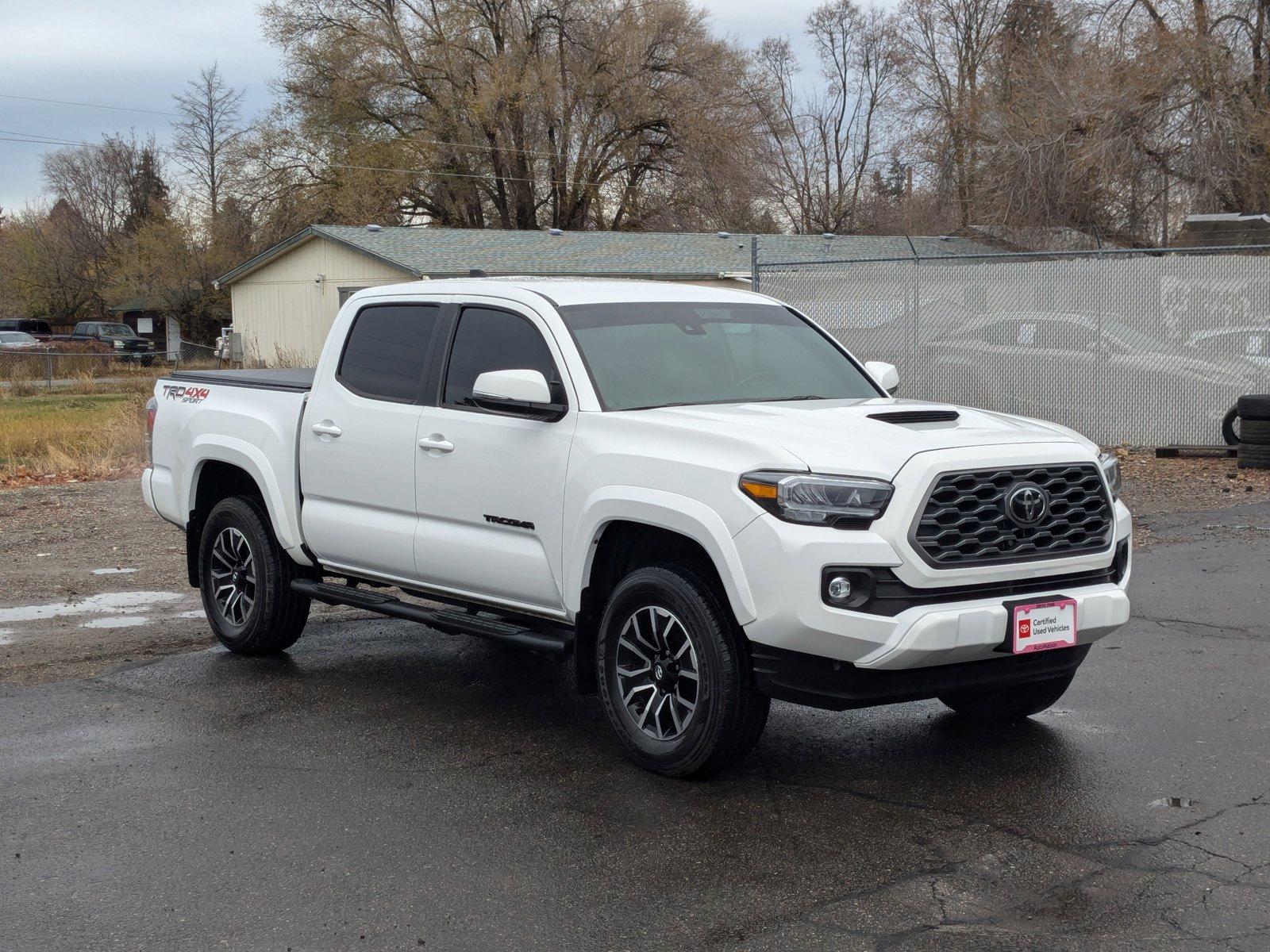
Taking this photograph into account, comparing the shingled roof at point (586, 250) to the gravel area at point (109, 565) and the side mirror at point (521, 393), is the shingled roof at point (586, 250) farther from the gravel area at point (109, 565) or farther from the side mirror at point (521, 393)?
the side mirror at point (521, 393)

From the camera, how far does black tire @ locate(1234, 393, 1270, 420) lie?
1420 cm

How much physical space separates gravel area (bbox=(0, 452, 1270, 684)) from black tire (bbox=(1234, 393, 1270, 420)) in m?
0.58

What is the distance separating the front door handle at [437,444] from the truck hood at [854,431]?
1.04m

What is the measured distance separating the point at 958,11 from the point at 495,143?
65.7 feet

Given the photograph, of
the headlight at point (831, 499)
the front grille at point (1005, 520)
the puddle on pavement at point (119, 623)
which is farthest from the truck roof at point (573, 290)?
the puddle on pavement at point (119, 623)

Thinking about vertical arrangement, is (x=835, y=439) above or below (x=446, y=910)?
above

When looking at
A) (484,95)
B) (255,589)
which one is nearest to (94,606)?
(255,589)

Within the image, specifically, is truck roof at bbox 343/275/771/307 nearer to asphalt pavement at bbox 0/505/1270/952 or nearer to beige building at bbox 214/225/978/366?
asphalt pavement at bbox 0/505/1270/952

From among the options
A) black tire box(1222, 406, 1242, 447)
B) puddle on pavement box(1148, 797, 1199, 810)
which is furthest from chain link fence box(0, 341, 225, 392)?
puddle on pavement box(1148, 797, 1199, 810)

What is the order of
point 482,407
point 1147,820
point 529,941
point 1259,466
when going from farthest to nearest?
point 1259,466
point 482,407
point 1147,820
point 529,941

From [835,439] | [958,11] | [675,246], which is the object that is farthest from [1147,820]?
[958,11]

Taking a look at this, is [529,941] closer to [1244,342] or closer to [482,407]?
[482,407]

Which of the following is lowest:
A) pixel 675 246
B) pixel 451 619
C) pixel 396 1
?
pixel 451 619

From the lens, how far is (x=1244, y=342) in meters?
15.6
